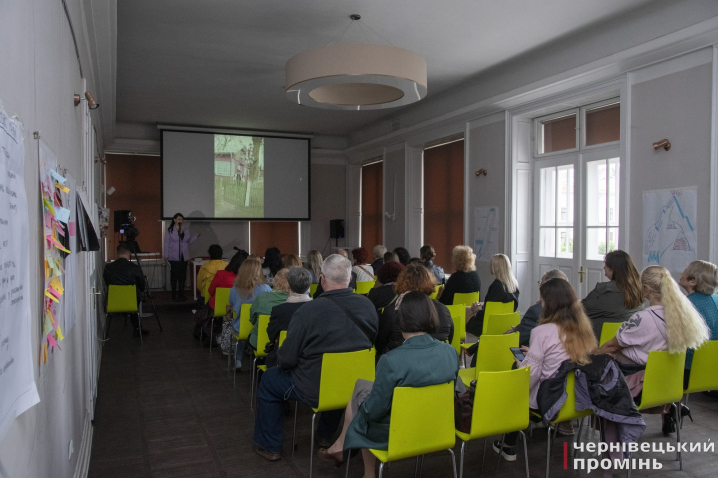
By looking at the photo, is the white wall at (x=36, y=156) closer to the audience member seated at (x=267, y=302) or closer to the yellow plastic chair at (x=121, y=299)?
the audience member seated at (x=267, y=302)

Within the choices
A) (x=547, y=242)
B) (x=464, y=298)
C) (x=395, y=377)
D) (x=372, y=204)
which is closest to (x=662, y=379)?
(x=395, y=377)

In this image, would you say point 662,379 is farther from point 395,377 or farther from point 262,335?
point 262,335

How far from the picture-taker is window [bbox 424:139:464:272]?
31.6 feet

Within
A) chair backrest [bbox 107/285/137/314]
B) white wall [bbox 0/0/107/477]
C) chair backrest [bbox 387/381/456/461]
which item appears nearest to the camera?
white wall [bbox 0/0/107/477]

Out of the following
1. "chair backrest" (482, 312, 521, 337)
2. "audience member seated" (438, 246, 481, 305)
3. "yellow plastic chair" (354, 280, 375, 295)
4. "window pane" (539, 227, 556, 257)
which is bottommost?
"chair backrest" (482, 312, 521, 337)

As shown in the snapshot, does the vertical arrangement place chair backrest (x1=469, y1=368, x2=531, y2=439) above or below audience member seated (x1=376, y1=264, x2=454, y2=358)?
below

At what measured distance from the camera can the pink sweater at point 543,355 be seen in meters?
2.97

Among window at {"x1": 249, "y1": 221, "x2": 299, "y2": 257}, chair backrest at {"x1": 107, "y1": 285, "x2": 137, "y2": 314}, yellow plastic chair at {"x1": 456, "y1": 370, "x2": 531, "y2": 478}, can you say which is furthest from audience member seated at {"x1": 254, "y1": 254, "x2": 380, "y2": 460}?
window at {"x1": 249, "y1": 221, "x2": 299, "y2": 257}

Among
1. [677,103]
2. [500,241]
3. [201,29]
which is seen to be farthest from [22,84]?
[500,241]

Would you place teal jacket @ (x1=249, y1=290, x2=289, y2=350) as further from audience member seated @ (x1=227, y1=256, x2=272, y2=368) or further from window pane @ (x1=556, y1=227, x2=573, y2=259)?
window pane @ (x1=556, y1=227, x2=573, y2=259)

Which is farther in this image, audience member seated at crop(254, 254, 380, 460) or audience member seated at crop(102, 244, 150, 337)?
audience member seated at crop(102, 244, 150, 337)

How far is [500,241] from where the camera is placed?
8078mm

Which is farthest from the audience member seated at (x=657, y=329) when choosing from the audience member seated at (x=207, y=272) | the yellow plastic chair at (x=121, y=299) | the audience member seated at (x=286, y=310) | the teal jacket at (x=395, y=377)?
the yellow plastic chair at (x=121, y=299)

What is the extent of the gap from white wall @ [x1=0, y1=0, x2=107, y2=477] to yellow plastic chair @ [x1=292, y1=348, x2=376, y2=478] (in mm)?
1378
